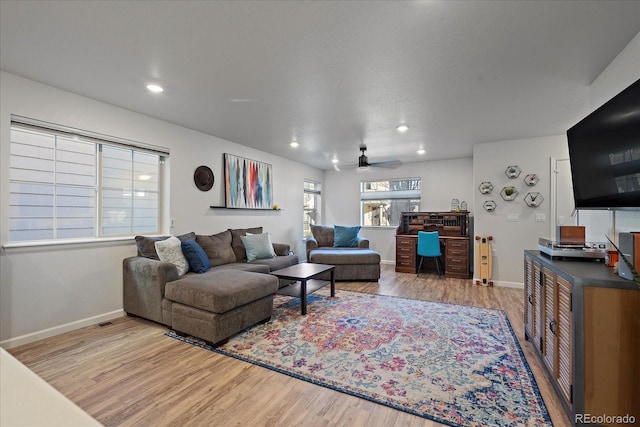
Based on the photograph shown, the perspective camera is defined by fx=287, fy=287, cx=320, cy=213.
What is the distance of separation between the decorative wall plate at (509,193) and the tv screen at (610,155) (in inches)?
96.4

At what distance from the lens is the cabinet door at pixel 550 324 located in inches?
71.9

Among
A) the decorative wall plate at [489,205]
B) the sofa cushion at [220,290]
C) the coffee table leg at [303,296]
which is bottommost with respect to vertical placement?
the coffee table leg at [303,296]

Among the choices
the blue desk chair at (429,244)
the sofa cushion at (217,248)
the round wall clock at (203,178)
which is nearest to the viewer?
the sofa cushion at (217,248)

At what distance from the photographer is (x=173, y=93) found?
2895 millimetres

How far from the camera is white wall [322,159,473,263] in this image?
19.7 feet

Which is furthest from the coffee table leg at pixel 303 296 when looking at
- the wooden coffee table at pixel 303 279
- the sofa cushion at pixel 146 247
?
the sofa cushion at pixel 146 247

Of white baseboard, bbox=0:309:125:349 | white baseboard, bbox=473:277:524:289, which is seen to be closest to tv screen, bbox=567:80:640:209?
white baseboard, bbox=473:277:524:289

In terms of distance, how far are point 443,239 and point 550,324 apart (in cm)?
373

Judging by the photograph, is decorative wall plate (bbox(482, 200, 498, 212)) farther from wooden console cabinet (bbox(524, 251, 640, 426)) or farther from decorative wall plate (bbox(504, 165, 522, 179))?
wooden console cabinet (bbox(524, 251, 640, 426))

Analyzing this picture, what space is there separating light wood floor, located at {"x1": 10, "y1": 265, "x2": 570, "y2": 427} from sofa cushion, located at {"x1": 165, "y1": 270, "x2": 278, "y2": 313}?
0.39 meters

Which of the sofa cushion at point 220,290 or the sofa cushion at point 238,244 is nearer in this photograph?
the sofa cushion at point 220,290

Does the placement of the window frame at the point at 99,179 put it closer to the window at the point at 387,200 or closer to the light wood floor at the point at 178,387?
the light wood floor at the point at 178,387

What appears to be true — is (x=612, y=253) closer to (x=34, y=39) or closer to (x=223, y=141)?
(x=34, y=39)

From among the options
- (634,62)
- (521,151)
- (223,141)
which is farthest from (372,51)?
(521,151)
